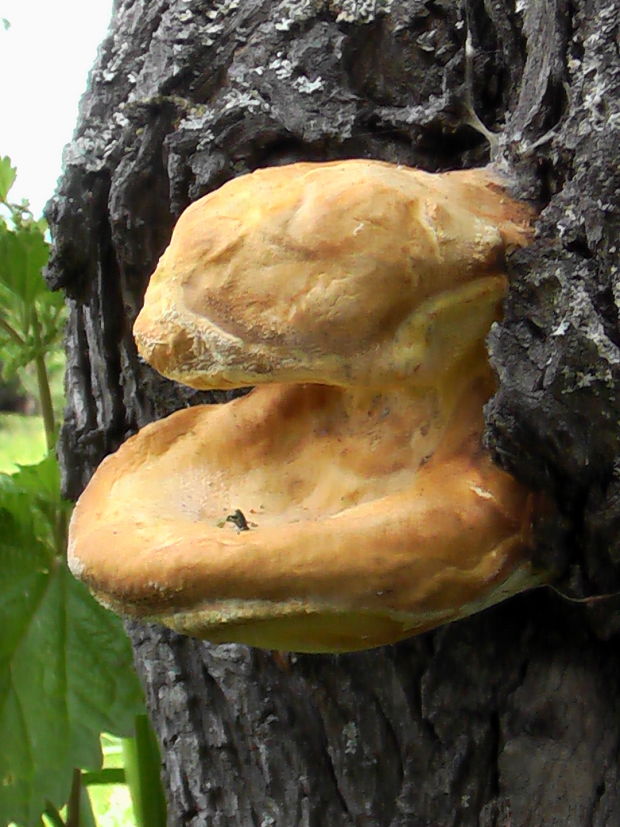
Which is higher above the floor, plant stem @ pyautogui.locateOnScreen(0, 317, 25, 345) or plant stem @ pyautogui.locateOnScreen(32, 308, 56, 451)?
plant stem @ pyautogui.locateOnScreen(0, 317, 25, 345)

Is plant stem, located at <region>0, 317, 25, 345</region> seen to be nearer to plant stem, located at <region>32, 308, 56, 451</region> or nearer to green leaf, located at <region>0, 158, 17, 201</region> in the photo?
plant stem, located at <region>32, 308, 56, 451</region>

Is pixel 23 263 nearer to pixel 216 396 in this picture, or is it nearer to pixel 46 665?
pixel 216 396

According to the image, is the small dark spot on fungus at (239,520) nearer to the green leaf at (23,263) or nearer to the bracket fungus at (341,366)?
the bracket fungus at (341,366)

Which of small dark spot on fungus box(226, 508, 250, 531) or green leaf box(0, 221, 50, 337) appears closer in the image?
small dark spot on fungus box(226, 508, 250, 531)

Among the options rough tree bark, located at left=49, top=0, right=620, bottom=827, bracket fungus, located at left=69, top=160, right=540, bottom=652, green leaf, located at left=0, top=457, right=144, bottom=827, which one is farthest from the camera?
green leaf, located at left=0, top=457, right=144, bottom=827

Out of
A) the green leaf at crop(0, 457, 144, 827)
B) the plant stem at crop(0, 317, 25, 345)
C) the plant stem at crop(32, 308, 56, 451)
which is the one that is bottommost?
the green leaf at crop(0, 457, 144, 827)

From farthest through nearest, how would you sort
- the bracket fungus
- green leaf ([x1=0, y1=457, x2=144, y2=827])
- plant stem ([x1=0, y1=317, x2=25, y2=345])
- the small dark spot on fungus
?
plant stem ([x1=0, y1=317, x2=25, y2=345])
green leaf ([x1=0, y1=457, x2=144, y2=827])
the small dark spot on fungus
the bracket fungus

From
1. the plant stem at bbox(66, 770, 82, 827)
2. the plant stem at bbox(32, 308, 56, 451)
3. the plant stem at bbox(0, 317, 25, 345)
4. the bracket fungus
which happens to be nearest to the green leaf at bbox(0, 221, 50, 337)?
the plant stem at bbox(0, 317, 25, 345)
